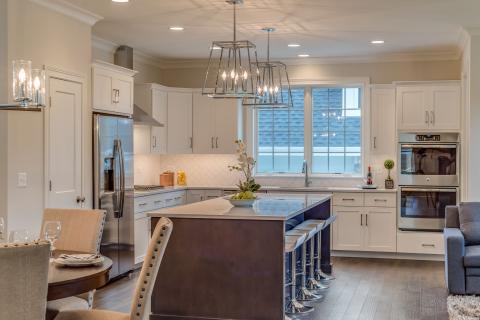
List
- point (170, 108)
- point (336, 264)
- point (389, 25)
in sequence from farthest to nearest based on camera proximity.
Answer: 1. point (170, 108)
2. point (336, 264)
3. point (389, 25)

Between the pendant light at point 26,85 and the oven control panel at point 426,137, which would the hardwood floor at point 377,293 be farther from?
the pendant light at point 26,85

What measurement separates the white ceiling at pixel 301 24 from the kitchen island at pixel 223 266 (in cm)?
197

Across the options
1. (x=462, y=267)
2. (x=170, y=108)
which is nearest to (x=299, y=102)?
(x=170, y=108)

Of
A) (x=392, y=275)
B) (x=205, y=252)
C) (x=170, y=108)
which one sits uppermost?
(x=170, y=108)

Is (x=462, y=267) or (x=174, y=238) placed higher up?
(x=174, y=238)

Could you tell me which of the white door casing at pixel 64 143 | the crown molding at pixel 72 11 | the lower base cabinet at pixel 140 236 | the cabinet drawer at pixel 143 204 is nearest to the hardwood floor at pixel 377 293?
the lower base cabinet at pixel 140 236

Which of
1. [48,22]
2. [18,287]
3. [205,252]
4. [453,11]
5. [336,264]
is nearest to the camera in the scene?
[18,287]

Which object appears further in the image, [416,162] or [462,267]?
[416,162]

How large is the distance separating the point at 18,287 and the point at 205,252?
8.23 feet

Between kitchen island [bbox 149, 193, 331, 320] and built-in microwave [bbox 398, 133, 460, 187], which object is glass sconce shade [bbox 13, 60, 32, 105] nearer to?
kitchen island [bbox 149, 193, 331, 320]

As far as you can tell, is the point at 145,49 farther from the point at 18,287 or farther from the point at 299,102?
the point at 18,287

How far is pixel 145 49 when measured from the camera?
8.31m

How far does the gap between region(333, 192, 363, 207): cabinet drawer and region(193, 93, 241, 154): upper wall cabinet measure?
160 cm

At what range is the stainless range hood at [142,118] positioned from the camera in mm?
7637
